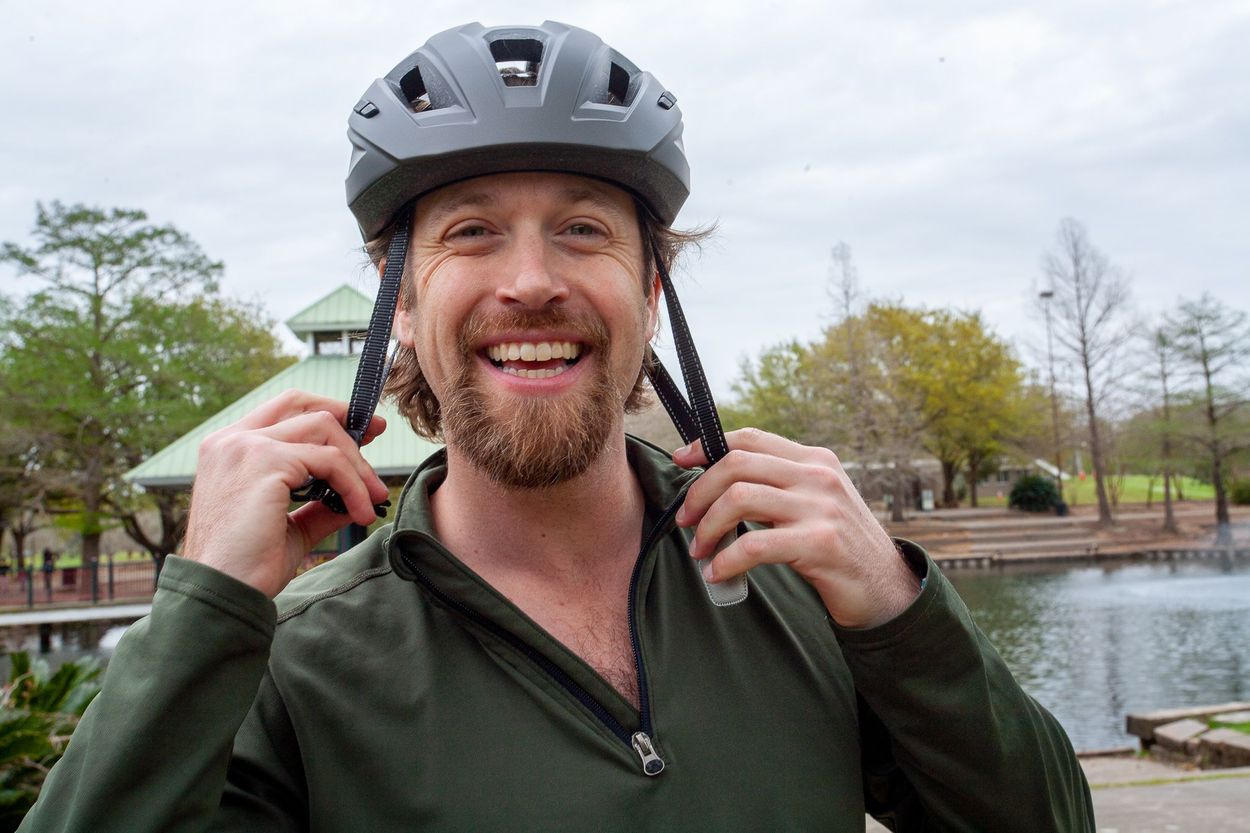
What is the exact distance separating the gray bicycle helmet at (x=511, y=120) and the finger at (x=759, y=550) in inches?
38.2

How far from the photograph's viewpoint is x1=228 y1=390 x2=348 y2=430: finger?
1965mm

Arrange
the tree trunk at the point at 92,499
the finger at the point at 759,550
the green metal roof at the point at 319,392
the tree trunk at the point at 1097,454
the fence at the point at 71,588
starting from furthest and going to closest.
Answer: the tree trunk at the point at 1097,454 < the tree trunk at the point at 92,499 < the fence at the point at 71,588 < the green metal roof at the point at 319,392 < the finger at the point at 759,550

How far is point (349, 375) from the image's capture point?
18953 millimetres

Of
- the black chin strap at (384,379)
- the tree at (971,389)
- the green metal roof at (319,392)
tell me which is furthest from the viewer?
the tree at (971,389)

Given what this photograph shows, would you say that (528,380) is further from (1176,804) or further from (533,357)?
(1176,804)

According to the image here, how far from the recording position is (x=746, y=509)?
76.2 inches

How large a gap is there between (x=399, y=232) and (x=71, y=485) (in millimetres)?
33305

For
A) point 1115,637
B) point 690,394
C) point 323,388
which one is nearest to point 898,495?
point 1115,637

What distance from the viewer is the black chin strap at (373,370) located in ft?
6.57

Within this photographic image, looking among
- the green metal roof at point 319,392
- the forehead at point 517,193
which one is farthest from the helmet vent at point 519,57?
the green metal roof at point 319,392

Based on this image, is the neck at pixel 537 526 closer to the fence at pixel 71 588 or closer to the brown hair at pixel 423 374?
the brown hair at pixel 423 374

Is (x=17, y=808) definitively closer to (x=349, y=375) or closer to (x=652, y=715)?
(x=652, y=715)

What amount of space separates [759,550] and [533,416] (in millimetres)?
580

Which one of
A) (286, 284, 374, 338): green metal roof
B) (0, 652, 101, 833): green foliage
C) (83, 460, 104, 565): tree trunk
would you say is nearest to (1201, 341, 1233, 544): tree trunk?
(286, 284, 374, 338): green metal roof
